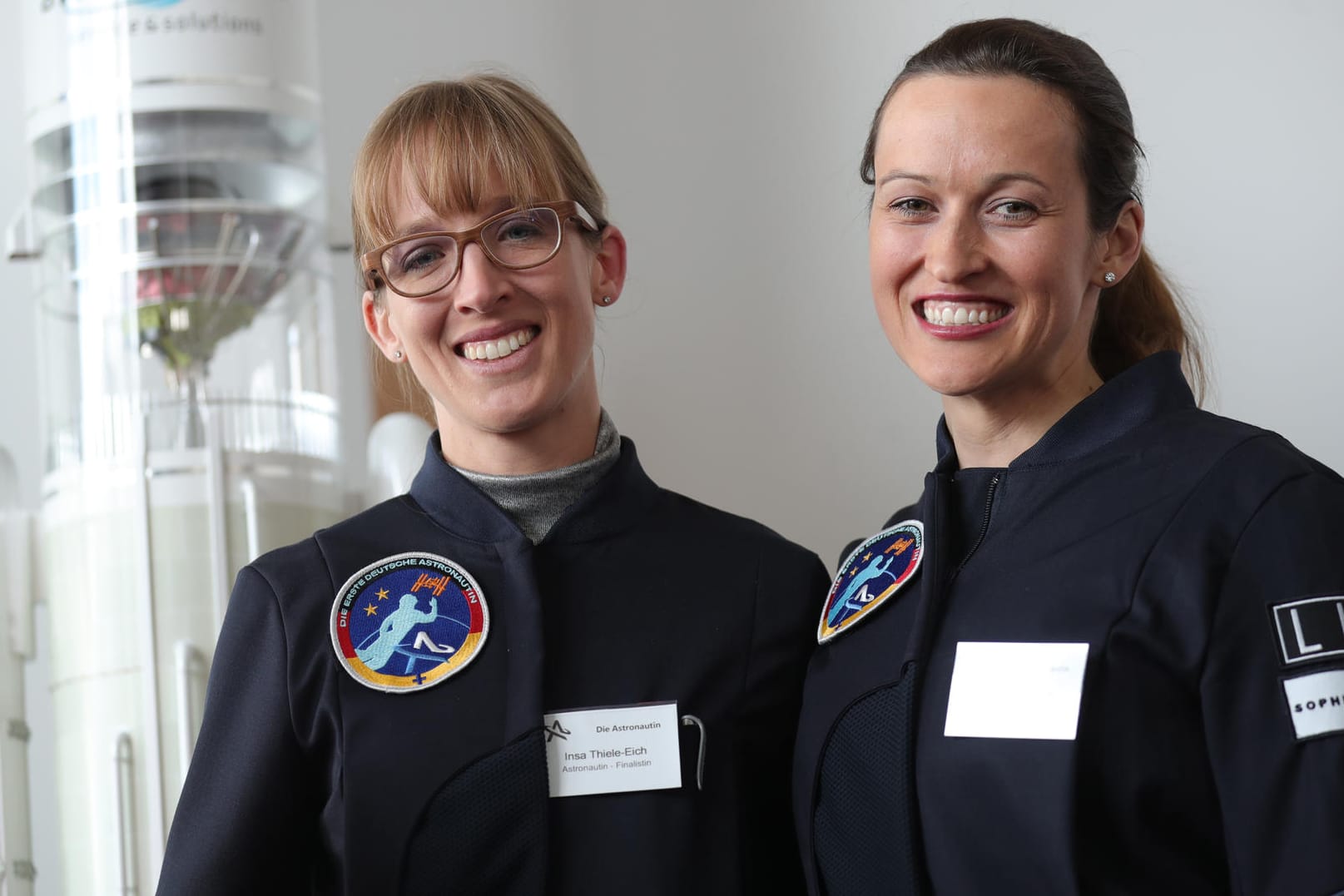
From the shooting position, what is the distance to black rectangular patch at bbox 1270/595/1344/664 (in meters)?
1.08

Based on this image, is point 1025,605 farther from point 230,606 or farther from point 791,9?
point 791,9

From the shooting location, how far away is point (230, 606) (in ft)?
4.53

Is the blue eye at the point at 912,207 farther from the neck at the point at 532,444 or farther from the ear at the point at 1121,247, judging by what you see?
the neck at the point at 532,444

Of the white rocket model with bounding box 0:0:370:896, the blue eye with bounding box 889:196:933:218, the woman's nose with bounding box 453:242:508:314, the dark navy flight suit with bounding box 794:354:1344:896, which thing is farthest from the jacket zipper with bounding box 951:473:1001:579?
the white rocket model with bounding box 0:0:370:896

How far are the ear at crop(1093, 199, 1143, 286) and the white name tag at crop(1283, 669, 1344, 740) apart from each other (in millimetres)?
422

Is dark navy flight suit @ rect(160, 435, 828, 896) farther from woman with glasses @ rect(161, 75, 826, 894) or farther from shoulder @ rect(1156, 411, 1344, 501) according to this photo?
shoulder @ rect(1156, 411, 1344, 501)

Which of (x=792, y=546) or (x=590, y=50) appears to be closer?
(x=792, y=546)

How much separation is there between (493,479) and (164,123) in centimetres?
102

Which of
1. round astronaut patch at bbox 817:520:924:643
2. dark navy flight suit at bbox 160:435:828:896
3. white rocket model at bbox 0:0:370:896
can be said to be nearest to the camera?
dark navy flight suit at bbox 160:435:828:896

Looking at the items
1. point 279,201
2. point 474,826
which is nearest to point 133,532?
point 279,201

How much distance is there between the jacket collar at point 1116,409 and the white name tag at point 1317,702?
0.94 ft

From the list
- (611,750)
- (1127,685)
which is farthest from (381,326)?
(1127,685)

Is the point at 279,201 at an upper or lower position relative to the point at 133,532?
upper

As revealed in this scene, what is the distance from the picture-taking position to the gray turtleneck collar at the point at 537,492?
143cm
